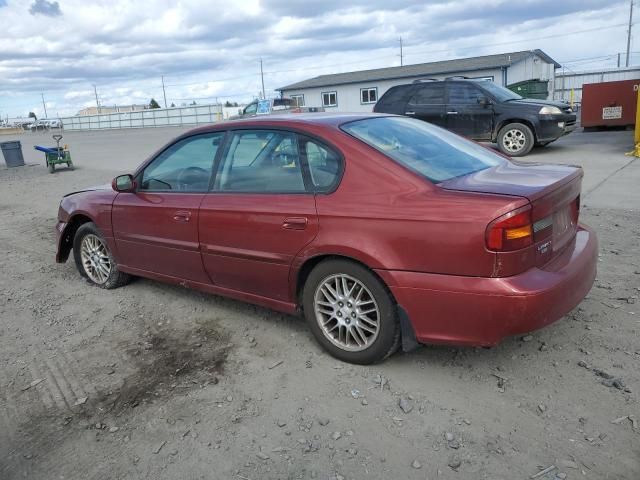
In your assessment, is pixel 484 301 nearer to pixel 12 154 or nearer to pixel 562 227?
pixel 562 227

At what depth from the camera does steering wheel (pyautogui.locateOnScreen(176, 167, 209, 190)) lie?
4.02m

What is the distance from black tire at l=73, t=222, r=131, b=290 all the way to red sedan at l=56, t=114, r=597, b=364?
0.62m

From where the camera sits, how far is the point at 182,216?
3.99 m

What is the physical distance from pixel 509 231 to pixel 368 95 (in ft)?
122

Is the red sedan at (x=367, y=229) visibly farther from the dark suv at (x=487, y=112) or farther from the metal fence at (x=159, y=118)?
the metal fence at (x=159, y=118)

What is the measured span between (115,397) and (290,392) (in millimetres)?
1045

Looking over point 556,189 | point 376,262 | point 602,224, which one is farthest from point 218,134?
point 602,224

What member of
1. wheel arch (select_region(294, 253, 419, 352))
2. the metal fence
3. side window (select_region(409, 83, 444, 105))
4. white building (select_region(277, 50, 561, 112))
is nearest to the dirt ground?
wheel arch (select_region(294, 253, 419, 352))

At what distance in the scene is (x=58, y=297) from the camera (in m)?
5.00

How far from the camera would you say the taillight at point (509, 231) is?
2.69 m

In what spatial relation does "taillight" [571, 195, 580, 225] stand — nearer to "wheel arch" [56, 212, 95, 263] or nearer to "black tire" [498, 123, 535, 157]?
"wheel arch" [56, 212, 95, 263]

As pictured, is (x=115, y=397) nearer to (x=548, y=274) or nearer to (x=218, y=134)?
(x=218, y=134)

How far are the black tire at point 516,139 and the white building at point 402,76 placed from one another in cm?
2244

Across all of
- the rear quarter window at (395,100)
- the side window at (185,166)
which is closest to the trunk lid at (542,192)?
the side window at (185,166)
